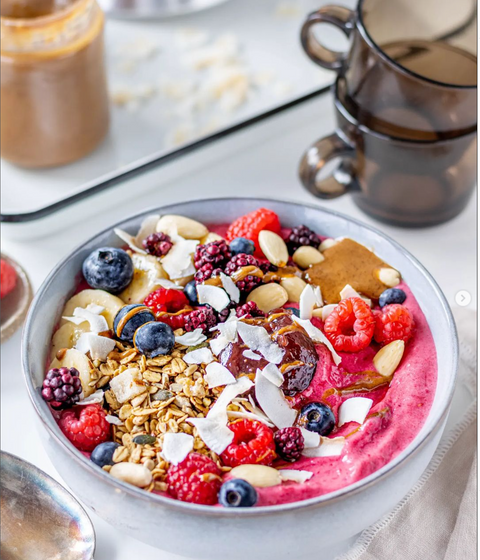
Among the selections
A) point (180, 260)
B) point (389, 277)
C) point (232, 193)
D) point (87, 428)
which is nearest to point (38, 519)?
point (87, 428)

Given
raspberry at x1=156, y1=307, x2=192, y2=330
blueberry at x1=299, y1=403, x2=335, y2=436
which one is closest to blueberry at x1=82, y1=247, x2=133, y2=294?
raspberry at x1=156, y1=307, x2=192, y2=330

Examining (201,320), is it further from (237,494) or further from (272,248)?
(237,494)

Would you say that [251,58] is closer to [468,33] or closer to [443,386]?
[468,33]

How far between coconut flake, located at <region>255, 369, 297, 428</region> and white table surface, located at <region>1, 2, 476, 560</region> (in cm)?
48

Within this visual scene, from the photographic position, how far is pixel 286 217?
1582 millimetres

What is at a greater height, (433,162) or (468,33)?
(468,33)

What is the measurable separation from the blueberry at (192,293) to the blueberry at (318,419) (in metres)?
0.31

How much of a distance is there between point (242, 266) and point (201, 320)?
142 mm

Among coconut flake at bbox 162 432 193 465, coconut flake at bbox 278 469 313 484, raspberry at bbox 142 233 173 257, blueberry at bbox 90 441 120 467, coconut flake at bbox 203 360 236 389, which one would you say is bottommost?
coconut flake at bbox 278 469 313 484

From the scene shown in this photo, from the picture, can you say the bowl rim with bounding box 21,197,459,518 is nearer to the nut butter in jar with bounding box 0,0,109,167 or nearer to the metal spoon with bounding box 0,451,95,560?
the metal spoon with bounding box 0,451,95,560

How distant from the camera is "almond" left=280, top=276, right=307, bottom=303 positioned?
1432mm

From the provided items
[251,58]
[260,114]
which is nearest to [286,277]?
[260,114]

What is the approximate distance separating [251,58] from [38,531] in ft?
5.04

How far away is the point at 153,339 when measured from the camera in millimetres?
1284
